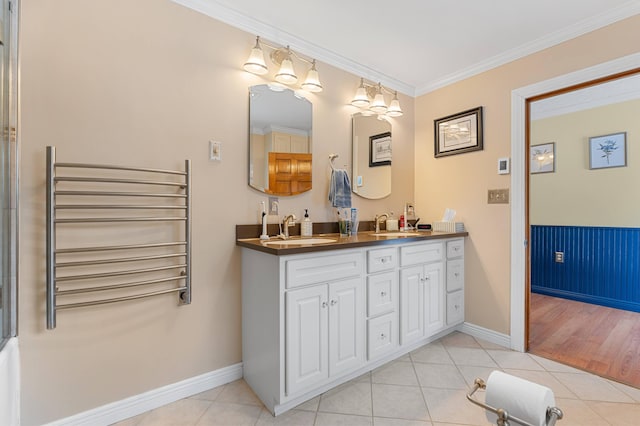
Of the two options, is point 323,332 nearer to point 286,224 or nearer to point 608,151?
point 286,224

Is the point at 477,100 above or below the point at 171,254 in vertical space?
above

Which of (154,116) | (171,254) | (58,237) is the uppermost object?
(154,116)

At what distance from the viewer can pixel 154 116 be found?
5.51 feet

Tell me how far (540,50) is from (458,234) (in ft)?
4.88

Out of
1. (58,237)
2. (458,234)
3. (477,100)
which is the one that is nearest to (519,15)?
(477,100)

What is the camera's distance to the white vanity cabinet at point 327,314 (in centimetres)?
160

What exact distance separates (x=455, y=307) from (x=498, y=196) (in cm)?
99

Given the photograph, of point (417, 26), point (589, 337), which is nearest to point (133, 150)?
point (417, 26)

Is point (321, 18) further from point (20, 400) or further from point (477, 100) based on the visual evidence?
point (20, 400)

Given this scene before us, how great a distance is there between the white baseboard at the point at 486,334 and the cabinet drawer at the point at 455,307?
3.5 inches

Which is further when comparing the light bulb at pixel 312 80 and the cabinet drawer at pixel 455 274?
the cabinet drawer at pixel 455 274

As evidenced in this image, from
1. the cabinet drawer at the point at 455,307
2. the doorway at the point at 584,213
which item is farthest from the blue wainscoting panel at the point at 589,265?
the cabinet drawer at the point at 455,307

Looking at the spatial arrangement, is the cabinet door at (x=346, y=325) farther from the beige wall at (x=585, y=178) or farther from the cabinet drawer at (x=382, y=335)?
the beige wall at (x=585, y=178)

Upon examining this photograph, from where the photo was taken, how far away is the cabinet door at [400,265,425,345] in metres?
2.16
